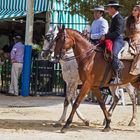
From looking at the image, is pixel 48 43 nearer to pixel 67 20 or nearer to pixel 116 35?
pixel 116 35

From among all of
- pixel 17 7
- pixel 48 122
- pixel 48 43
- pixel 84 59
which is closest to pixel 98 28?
pixel 84 59

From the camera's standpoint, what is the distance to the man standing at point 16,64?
57.5 feet

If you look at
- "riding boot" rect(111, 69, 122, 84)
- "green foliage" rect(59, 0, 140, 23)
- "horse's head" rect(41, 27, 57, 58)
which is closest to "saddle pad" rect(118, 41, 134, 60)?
"riding boot" rect(111, 69, 122, 84)

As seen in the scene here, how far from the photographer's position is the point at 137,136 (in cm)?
1024

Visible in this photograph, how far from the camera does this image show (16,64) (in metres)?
17.7

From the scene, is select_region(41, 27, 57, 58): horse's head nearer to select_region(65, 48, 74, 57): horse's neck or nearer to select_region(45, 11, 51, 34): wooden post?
select_region(65, 48, 74, 57): horse's neck

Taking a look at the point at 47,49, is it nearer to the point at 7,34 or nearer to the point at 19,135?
the point at 19,135

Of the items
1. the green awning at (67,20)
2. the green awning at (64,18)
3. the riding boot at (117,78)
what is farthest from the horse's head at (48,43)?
the green awning at (67,20)

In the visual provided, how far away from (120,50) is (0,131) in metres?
3.14

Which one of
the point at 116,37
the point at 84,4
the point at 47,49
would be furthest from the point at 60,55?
the point at 84,4

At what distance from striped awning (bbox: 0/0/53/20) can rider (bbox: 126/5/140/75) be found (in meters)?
10.5

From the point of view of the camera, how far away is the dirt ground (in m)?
9.99

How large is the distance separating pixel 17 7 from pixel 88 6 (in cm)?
647

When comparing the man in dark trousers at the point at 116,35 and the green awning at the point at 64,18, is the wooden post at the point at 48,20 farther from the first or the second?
the man in dark trousers at the point at 116,35
